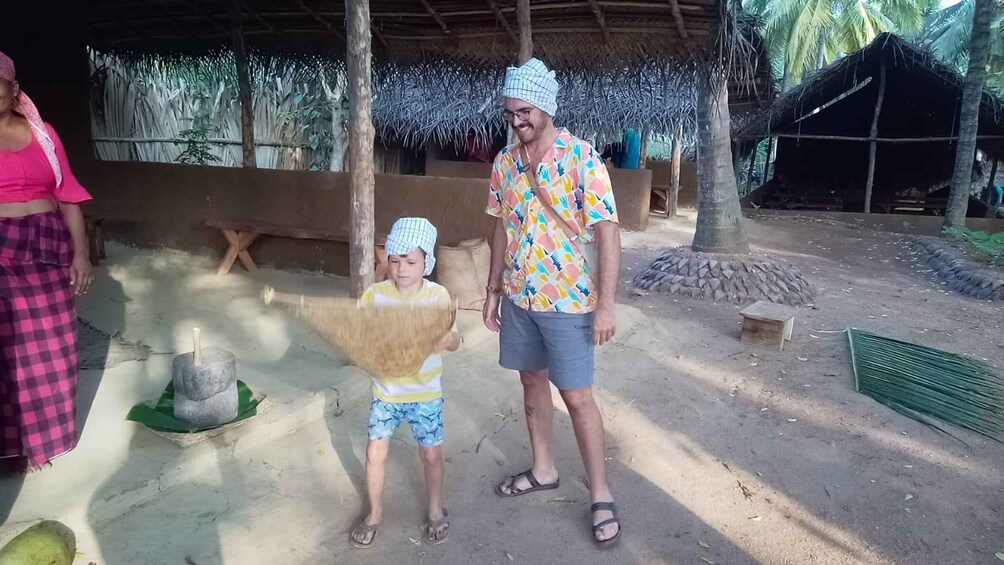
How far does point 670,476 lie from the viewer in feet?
9.46

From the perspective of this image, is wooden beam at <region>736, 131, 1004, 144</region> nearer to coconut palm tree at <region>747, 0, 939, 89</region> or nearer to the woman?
coconut palm tree at <region>747, 0, 939, 89</region>

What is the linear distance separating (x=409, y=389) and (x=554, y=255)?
2.23 ft

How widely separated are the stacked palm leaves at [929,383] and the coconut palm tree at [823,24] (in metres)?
22.7

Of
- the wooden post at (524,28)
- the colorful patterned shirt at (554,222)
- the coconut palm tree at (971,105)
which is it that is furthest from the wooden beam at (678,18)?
the coconut palm tree at (971,105)

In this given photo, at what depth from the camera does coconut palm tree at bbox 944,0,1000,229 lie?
33.1 ft

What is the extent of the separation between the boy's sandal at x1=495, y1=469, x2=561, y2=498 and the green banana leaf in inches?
45.9

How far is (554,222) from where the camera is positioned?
2.21 meters

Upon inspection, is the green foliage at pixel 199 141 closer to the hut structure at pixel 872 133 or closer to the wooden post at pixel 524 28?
the wooden post at pixel 524 28

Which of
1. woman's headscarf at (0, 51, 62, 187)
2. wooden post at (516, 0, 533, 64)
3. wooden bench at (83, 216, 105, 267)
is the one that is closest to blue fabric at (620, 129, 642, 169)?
wooden post at (516, 0, 533, 64)

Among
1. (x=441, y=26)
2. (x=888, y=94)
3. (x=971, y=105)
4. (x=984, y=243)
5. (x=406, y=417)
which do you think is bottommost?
(x=406, y=417)

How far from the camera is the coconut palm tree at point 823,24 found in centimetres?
2470

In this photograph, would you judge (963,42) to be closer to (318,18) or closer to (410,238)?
(318,18)

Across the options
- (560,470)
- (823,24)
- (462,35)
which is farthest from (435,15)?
(823,24)

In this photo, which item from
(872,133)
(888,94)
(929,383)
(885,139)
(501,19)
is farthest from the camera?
(888,94)
